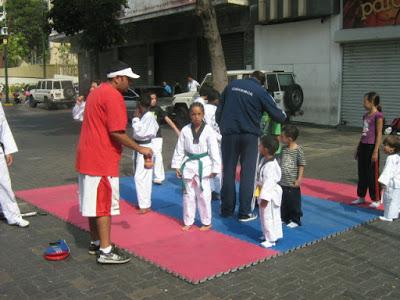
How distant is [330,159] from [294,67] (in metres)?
7.91

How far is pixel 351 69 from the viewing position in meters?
16.5

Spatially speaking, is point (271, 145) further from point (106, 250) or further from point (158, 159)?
point (158, 159)

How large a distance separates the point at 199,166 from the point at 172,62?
20011mm

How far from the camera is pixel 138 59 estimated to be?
27828 mm

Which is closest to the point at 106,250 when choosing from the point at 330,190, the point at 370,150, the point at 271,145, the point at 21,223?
the point at 21,223

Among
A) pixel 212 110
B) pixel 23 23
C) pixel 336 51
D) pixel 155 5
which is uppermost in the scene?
pixel 23 23

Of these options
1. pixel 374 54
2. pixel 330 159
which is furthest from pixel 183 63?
pixel 330 159

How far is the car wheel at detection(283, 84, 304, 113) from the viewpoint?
50.5ft

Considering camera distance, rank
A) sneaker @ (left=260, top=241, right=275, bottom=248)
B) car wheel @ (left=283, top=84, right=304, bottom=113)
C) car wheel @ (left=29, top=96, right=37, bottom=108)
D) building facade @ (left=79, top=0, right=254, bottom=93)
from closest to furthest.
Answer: sneaker @ (left=260, top=241, right=275, bottom=248) < car wheel @ (left=283, top=84, right=304, bottom=113) < building facade @ (left=79, top=0, right=254, bottom=93) < car wheel @ (left=29, top=96, right=37, bottom=108)

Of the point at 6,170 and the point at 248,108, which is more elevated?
the point at 248,108

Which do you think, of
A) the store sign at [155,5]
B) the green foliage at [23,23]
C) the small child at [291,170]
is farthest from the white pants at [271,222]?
the green foliage at [23,23]

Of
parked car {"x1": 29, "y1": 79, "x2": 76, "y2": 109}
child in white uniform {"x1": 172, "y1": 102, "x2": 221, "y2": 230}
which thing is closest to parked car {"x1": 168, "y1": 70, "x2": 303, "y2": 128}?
child in white uniform {"x1": 172, "y1": 102, "x2": 221, "y2": 230}

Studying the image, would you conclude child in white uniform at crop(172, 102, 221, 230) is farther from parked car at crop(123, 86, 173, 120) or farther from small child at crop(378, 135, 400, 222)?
parked car at crop(123, 86, 173, 120)

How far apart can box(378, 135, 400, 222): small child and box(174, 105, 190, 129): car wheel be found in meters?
10.9
